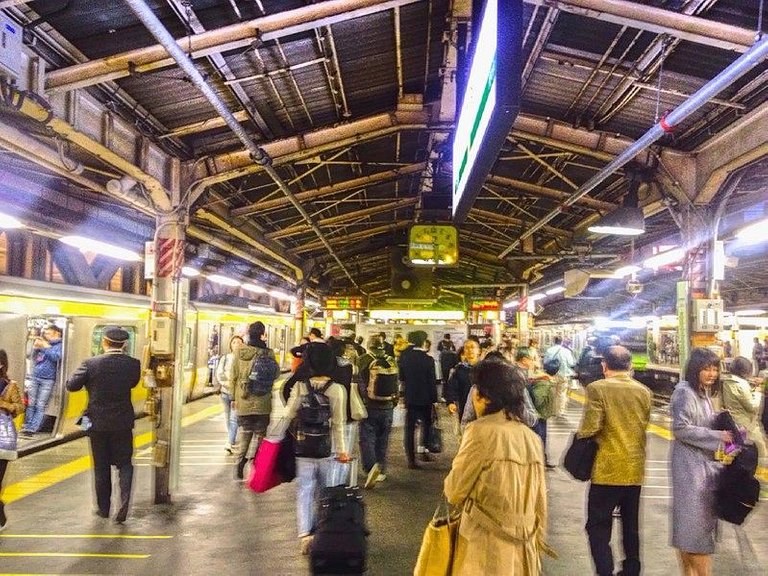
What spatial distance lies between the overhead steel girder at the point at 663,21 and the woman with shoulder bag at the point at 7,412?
513 centimetres

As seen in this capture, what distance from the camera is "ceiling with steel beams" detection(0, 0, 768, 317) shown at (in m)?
4.86

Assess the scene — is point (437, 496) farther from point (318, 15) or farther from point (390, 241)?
point (390, 241)

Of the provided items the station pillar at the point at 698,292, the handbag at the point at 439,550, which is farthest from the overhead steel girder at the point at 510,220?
the handbag at the point at 439,550

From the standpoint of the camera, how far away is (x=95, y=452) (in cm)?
574

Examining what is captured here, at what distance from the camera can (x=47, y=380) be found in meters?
9.94

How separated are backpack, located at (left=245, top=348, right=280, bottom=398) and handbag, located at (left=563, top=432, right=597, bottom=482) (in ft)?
12.7

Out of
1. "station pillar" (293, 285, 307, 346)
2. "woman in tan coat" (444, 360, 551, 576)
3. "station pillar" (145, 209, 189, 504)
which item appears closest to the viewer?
"woman in tan coat" (444, 360, 551, 576)

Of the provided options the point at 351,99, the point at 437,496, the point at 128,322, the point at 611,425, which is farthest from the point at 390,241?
A: the point at 611,425

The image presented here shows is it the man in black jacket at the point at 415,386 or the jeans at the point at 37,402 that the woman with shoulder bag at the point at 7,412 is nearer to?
the man in black jacket at the point at 415,386

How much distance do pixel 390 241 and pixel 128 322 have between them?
28.3 feet

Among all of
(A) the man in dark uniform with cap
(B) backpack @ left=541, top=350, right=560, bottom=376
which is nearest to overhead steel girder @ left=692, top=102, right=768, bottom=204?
(B) backpack @ left=541, top=350, right=560, bottom=376

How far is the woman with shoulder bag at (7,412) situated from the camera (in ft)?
17.3

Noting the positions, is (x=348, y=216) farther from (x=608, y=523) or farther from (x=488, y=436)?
(x=488, y=436)

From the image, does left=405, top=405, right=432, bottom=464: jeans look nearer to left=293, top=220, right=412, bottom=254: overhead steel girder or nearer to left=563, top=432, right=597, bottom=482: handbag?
left=563, top=432, right=597, bottom=482: handbag
